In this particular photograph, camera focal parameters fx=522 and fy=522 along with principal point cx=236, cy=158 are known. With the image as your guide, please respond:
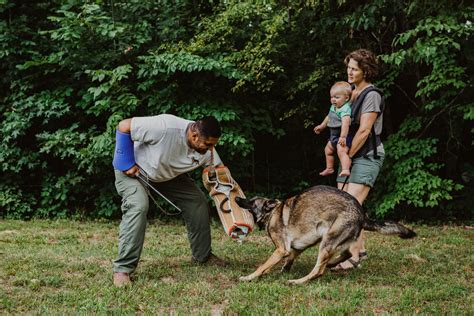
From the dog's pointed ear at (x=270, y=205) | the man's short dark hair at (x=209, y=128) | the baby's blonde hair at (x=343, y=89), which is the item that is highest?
the baby's blonde hair at (x=343, y=89)

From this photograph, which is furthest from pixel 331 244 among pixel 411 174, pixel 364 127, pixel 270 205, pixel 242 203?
pixel 411 174

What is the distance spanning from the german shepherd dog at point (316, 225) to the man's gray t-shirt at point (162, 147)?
0.66 meters

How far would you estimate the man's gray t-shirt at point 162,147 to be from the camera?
4.71 meters

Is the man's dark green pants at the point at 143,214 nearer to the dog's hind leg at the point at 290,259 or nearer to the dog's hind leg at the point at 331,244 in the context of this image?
the dog's hind leg at the point at 290,259

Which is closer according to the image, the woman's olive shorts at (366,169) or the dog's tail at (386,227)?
the dog's tail at (386,227)

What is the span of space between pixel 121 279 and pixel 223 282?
922 mm

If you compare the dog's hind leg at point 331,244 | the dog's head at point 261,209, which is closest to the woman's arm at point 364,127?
the dog's hind leg at point 331,244

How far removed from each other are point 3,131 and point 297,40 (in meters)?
5.48

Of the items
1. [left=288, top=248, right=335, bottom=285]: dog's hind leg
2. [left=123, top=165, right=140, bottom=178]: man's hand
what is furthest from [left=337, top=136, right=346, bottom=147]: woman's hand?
[left=123, top=165, right=140, bottom=178]: man's hand

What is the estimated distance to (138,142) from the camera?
190 inches

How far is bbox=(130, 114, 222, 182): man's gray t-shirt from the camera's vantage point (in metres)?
4.71

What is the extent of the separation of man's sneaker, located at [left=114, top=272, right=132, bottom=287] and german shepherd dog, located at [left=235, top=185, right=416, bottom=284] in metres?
1.05

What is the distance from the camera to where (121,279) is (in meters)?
4.62

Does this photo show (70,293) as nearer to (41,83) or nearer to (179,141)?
(179,141)
